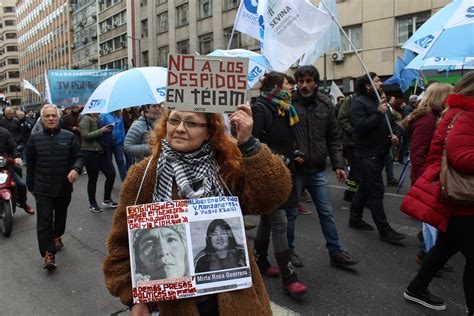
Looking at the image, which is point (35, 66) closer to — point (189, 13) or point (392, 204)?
point (189, 13)

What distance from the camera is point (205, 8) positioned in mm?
35406

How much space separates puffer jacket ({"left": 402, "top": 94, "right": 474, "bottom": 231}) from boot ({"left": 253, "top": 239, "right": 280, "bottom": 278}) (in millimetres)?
1393

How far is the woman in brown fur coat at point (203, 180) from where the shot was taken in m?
1.87

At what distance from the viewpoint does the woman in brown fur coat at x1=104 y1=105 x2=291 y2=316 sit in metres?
1.87

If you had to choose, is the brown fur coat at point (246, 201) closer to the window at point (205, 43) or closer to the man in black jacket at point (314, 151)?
the man in black jacket at point (314, 151)

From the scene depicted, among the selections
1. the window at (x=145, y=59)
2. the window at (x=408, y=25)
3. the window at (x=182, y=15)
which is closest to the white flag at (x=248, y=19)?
the window at (x=408, y=25)

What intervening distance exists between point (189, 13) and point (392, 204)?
1305 inches

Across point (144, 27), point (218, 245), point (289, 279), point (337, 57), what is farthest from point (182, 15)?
point (218, 245)

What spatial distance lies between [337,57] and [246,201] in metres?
23.1

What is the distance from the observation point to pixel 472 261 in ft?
9.82

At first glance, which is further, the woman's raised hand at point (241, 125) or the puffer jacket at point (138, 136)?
the puffer jacket at point (138, 136)

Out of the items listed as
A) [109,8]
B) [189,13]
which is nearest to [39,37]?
[109,8]

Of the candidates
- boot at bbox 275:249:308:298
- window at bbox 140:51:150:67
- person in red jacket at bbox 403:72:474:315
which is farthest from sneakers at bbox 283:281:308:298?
window at bbox 140:51:150:67

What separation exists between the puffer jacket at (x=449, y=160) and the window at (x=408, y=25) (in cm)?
1965
